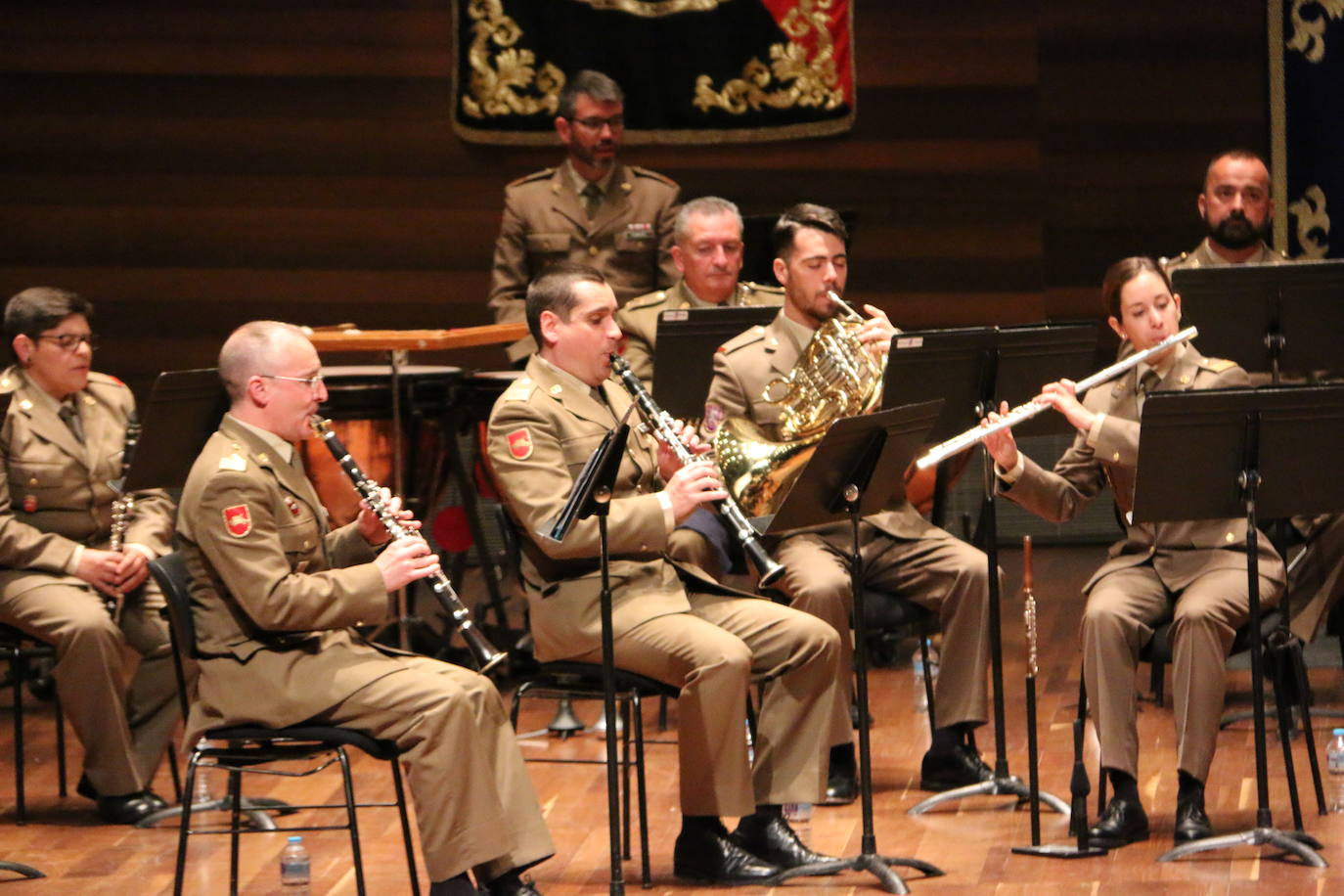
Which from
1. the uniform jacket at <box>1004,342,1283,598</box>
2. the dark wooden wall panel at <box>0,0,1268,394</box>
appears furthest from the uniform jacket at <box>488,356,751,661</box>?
the dark wooden wall panel at <box>0,0,1268,394</box>

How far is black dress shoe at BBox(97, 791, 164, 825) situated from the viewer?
5.14 m

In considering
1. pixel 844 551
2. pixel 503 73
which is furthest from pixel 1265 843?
pixel 503 73

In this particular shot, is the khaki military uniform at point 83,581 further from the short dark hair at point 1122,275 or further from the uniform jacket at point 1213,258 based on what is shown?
the uniform jacket at point 1213,258

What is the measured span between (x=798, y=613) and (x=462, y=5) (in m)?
4.36

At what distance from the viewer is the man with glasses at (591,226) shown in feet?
22.2

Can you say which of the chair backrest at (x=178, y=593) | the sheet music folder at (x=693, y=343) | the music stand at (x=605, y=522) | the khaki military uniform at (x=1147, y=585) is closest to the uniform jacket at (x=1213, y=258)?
the khaki military uniform at (x=1147, y=585)

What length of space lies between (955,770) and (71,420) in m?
2.59

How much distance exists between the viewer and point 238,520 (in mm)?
3932

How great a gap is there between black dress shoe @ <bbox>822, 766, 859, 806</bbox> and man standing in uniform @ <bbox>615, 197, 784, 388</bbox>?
51.6 inches

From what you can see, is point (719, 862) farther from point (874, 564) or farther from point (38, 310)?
point (38, 310)

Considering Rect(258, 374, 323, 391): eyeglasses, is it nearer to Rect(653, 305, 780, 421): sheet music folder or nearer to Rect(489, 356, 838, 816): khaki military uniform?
Rect(489, 356, 838, 816): khaki military uniform

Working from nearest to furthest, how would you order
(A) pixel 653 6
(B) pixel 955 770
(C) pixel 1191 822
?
(C) pixel 1191 822 < (B) pixel 955 770 < (A) pixel 653 6

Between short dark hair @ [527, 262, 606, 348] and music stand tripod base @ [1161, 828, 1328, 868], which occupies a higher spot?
short dark hair @ [527, 262, 606, 348]

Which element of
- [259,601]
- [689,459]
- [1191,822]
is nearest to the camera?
[259,601]
